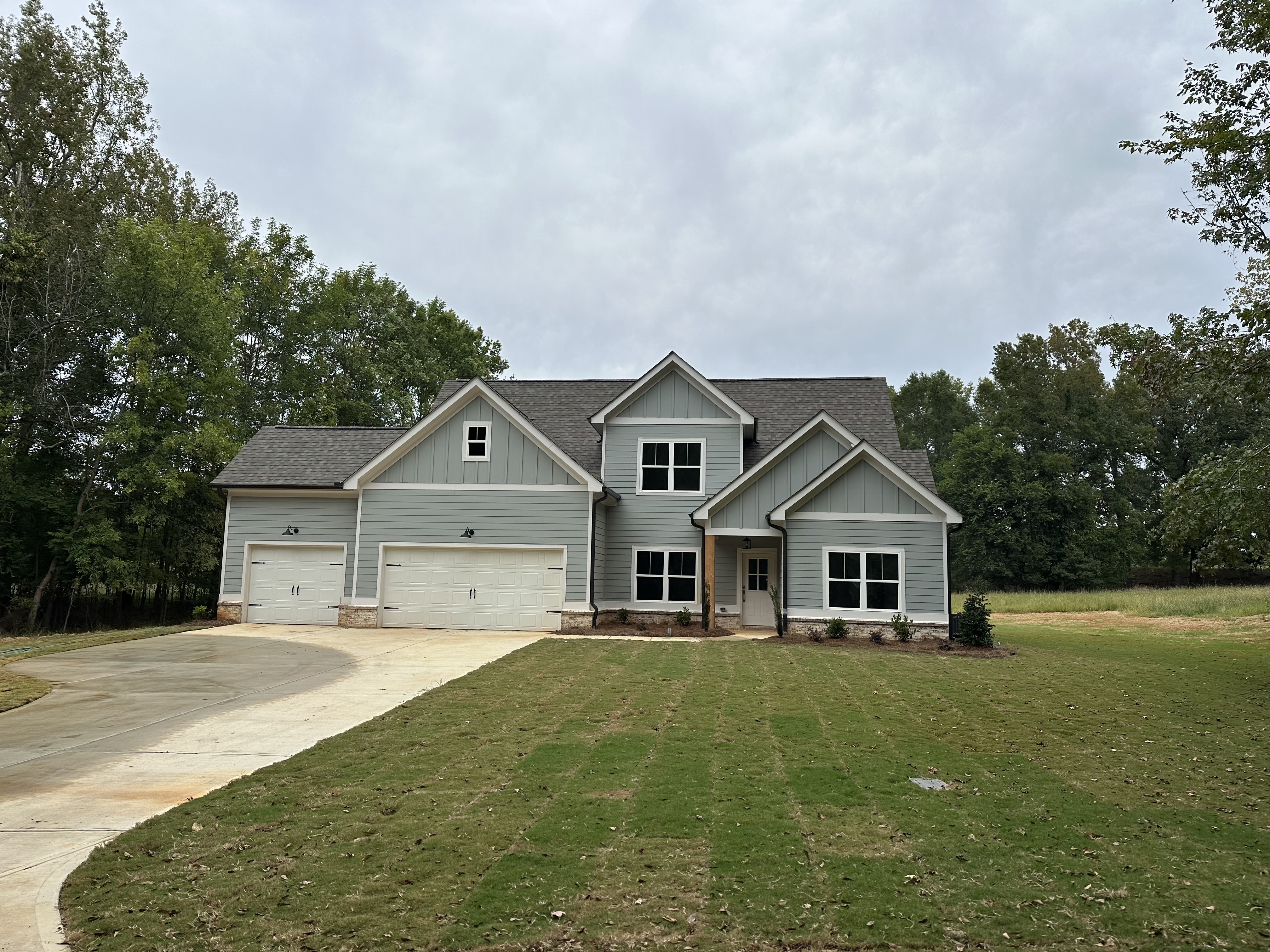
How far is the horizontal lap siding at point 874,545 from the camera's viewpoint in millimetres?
17656

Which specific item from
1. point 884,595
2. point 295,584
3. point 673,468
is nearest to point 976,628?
point 884,595

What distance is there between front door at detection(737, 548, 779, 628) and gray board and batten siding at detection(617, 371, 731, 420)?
145 inches

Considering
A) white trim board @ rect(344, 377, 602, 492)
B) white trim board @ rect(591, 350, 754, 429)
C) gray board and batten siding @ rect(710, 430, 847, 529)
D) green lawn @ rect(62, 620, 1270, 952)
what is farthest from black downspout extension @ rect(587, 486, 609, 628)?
green lawn @ rect(62, 620, 1270, 952)

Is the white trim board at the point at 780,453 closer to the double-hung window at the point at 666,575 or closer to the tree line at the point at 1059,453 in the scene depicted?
the double-hung window at the point at 666,575

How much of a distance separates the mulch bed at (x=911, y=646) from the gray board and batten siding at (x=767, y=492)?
293 cm

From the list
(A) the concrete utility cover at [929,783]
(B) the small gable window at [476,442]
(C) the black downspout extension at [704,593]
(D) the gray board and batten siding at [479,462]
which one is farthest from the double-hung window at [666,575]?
(A) the concrete utility cover at [929,783]

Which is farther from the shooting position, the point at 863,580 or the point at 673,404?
the point at 673,404

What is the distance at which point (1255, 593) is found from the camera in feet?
104

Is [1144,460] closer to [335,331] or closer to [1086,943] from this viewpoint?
[335,331]

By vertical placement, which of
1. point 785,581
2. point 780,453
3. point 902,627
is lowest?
point 902,627

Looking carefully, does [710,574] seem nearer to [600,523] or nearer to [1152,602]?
[600,523]

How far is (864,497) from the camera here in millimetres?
18062

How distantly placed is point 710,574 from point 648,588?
7.81 ft

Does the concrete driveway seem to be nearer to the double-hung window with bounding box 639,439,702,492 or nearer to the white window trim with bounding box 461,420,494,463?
the white window trim with bounding box 461,420,494,463
